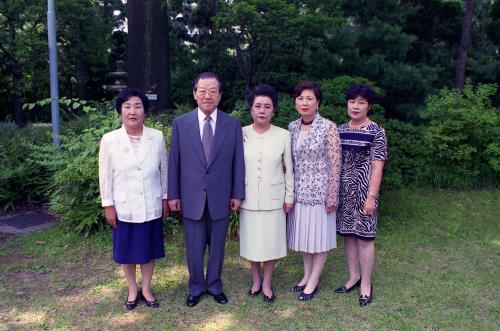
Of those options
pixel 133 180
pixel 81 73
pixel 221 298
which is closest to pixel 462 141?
pixel 221 298

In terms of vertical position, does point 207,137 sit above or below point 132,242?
above

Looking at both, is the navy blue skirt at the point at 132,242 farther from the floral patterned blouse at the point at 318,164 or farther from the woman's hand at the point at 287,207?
the floral patterned blouse at the point at 318,164

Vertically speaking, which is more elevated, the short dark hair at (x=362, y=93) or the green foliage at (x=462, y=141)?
the short dark hair at (x=362, y=93)

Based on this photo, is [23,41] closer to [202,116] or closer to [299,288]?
[202,116]

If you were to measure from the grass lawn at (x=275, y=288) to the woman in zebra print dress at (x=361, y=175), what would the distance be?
0.39 metres

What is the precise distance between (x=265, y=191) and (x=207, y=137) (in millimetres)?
554

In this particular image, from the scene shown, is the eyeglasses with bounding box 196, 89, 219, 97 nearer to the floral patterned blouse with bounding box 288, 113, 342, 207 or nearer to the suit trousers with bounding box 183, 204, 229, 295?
the floral patterned blouse with bounding box 288, 113, 342, 207

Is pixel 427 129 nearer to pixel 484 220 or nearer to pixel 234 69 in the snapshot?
pixel 484 220

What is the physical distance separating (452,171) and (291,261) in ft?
12.5

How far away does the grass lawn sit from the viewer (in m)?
3.30

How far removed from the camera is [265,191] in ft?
10.9

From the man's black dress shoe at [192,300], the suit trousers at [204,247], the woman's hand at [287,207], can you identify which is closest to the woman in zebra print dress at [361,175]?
the woman's hand at [287,207]

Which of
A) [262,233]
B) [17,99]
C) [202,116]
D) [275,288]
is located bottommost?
[275,288]

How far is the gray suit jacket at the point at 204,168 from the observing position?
328cm
